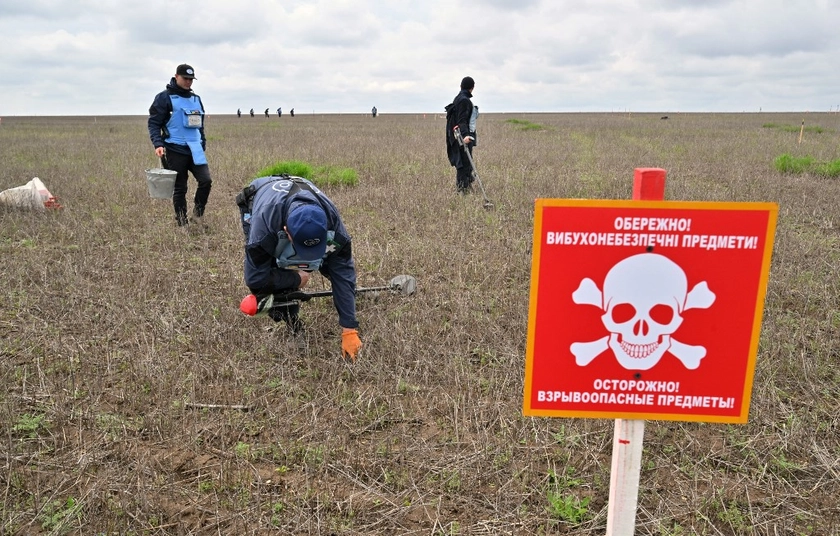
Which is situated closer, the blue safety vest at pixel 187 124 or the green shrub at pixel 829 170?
the blue safety vest at pixel 187 124

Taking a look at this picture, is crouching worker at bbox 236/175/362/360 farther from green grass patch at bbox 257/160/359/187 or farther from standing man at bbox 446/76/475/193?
green grass patch at bbox 257/160/359/187

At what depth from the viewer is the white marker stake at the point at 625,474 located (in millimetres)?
1446

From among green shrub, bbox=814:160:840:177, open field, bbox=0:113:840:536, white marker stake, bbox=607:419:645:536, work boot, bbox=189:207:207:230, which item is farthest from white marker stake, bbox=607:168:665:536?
green shrub, bbox=814:160:840:177

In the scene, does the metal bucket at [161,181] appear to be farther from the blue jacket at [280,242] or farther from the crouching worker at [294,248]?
the blue jacket at [280,242]

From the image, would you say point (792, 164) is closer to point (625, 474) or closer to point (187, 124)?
point (187, 124)

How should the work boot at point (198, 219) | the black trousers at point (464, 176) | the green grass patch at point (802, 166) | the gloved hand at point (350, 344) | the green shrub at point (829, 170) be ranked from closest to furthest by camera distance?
1. the gloved hand at point (350, 344)
2. the work boot at point (198, 219)
3. the black trousers at point (464, 176)
4. the green shrub at point (829, 170)
5. the green grass patch at point (802, 166)

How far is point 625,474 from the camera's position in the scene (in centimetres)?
146

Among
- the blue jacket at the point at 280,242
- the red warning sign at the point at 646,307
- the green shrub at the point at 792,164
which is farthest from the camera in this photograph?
the green shrub at the point at 792,164

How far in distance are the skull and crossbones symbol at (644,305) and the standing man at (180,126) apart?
5.62 meters

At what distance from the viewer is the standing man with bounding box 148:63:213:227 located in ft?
19.2

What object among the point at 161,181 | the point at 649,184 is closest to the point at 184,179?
the point at 161,181

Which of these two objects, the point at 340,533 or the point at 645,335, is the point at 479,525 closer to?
the point at 340,533

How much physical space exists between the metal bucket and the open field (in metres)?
0.74

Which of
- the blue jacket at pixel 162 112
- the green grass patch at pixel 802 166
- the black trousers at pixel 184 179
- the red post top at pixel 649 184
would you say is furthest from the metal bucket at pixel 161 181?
the green grass patch at pixel 802 166
